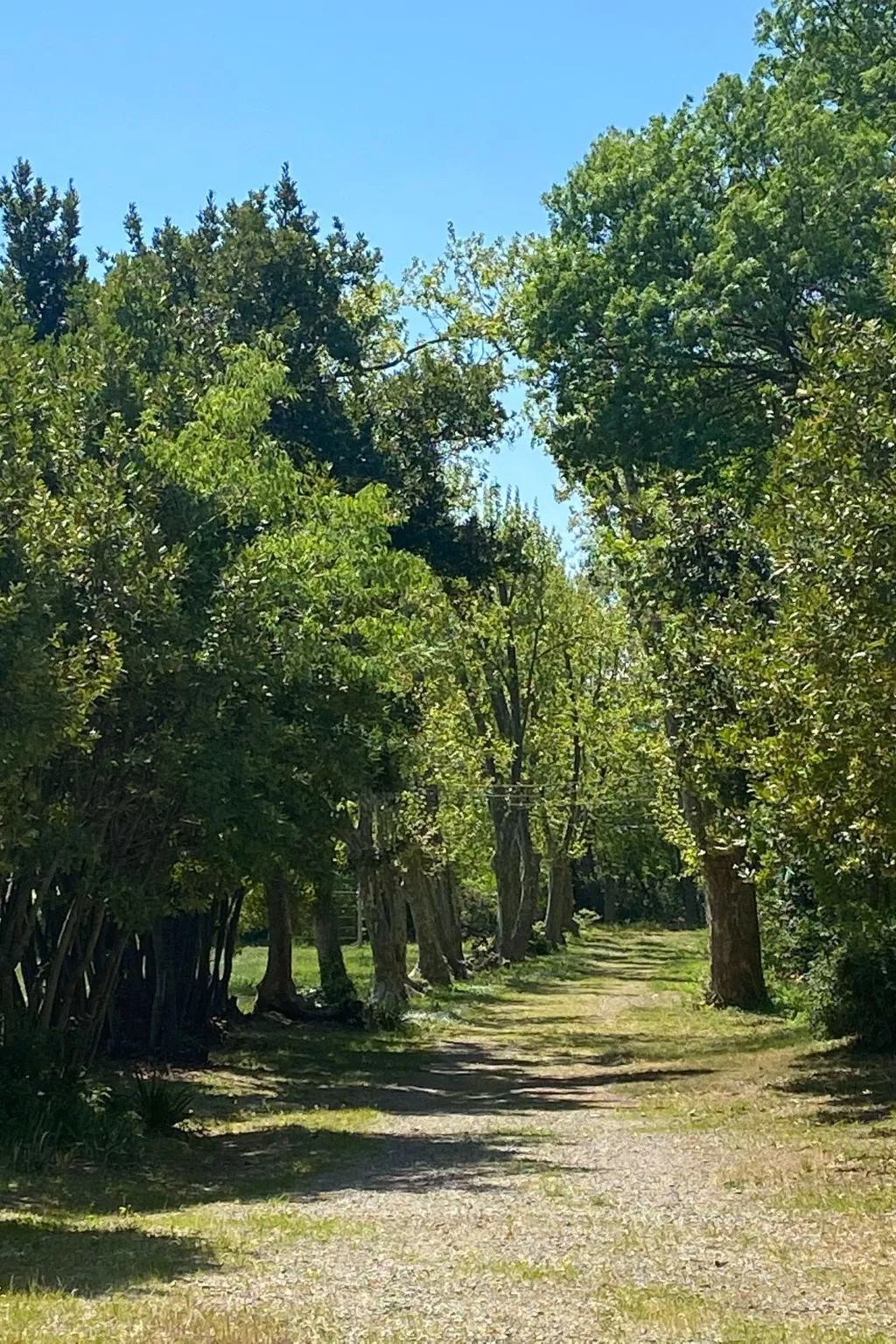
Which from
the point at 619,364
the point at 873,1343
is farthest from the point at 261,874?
the point at 873,1343

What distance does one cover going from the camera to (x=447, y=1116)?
18.8m

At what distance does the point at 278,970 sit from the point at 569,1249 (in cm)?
2167

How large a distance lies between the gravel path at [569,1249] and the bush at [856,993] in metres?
5.25

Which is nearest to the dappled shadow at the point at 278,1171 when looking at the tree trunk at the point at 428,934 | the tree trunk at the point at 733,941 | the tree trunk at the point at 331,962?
the tree trunk at the point at 733,941

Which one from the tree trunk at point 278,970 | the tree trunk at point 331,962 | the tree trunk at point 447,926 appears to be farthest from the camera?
the tree trunk at point 447,926

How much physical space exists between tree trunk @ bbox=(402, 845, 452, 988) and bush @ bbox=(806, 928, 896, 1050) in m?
17.2

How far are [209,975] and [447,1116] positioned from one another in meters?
8.67

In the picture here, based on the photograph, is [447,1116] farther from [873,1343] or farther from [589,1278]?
[873,1343]

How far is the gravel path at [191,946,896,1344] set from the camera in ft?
25.9

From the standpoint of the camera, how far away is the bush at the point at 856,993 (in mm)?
21094

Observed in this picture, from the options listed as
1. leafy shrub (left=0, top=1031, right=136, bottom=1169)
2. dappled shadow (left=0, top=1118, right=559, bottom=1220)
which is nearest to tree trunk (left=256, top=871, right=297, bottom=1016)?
dappled shadow (left=0, top=1118, right=559, bottom=1220)

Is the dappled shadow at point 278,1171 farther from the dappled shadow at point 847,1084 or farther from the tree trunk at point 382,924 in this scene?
the tree trunk at point 382,924

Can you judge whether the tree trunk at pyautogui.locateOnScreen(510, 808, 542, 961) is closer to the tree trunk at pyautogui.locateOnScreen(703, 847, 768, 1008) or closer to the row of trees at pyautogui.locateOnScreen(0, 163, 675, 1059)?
the row of trees at pyautogui.locateOnScreen(0, 163, 675, 1059)

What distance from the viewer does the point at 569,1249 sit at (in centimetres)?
999
